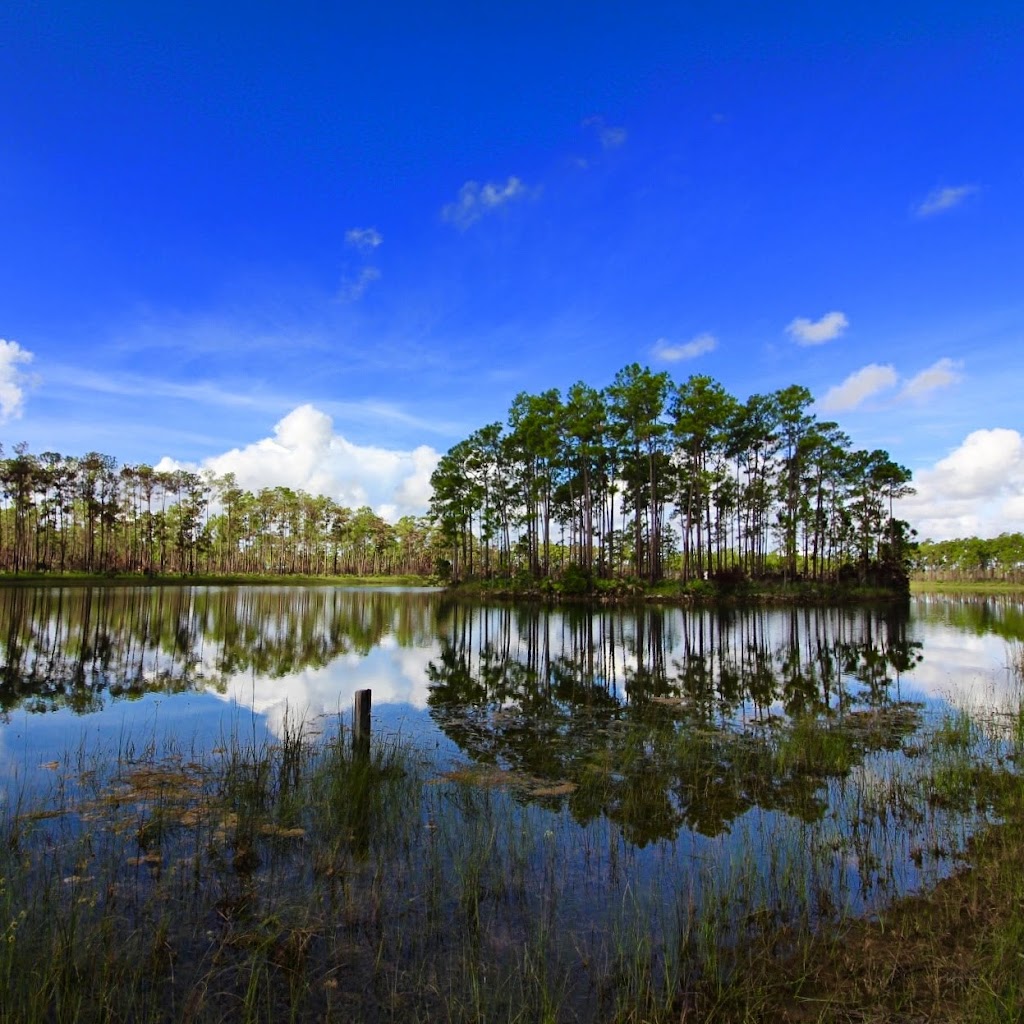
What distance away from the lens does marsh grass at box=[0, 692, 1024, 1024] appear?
3.56m

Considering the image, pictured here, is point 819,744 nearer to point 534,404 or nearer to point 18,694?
point 18,694

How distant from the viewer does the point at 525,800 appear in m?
6.83

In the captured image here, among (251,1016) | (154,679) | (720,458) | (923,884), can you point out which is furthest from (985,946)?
(720,458)

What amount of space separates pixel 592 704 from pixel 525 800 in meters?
5.64

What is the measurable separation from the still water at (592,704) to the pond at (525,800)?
2.7 inches

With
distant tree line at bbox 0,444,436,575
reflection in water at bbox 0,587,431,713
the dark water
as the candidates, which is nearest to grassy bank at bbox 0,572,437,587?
distant tree line at bbox 0,444,436,575

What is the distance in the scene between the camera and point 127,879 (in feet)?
16.1

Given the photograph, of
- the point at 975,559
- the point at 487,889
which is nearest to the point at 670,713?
the point at 487,889

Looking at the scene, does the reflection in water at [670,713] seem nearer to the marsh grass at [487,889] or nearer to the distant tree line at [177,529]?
the marsh grass at [487,889]

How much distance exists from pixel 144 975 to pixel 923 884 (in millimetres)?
5776

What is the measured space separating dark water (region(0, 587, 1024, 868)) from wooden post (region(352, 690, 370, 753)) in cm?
118

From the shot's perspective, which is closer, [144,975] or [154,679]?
[144,975]

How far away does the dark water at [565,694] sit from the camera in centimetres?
764

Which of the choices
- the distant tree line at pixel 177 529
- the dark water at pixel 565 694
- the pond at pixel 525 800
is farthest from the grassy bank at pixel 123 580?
the pond at pixel 525 800
